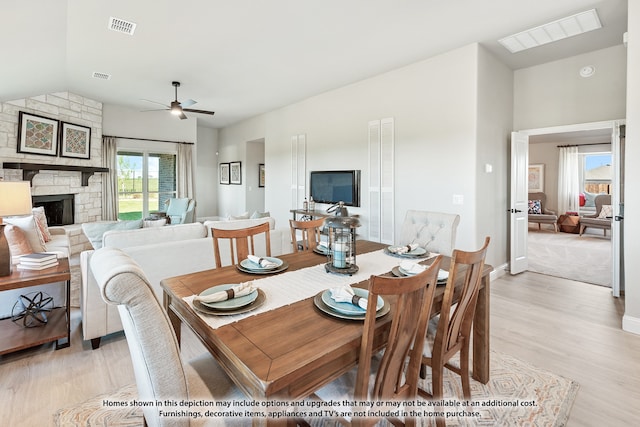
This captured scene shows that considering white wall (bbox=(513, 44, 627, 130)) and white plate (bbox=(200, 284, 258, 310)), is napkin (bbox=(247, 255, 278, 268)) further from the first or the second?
white wall (bbox=(513, 44, 627, 130))

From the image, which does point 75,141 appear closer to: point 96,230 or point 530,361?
point 96,230

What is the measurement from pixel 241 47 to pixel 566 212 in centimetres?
872

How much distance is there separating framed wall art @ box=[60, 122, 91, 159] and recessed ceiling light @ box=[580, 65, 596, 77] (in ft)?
26.0

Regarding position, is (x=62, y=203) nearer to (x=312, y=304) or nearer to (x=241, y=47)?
(x=241, y=47)

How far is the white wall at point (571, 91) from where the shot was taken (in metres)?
3.75

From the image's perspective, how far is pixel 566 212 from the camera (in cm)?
820

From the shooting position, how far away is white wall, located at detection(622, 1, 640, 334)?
2656 mm

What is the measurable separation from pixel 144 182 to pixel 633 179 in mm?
8127

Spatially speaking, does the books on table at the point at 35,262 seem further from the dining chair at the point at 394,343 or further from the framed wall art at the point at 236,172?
the framed wall art at the point at 236,172

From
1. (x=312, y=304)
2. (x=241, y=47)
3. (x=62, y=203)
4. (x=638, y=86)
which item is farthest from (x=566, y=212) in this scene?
(x=62, y=203)

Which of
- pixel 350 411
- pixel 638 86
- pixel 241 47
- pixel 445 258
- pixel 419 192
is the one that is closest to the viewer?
pixel 350 411

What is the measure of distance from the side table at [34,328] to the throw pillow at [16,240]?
0.47 metres

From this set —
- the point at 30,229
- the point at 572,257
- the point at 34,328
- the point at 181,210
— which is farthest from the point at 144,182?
the point at 572,257

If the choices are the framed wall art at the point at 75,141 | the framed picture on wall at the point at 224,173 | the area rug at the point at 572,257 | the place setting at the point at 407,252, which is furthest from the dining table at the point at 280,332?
the framed picture on wall at the point at 224,173
